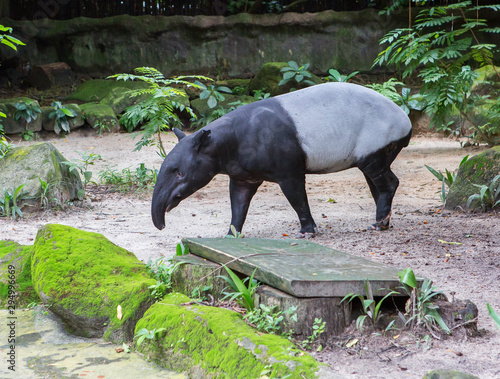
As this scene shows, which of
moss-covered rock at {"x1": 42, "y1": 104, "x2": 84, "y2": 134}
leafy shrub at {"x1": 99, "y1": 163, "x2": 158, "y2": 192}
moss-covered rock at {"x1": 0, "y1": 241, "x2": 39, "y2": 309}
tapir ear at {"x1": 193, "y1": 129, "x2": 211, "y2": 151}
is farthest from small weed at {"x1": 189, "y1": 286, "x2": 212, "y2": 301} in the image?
moss-covered rock at {"x1": 42, "y1": 104, "x2": 84, "y2": 134}

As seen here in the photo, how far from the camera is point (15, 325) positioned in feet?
11.7

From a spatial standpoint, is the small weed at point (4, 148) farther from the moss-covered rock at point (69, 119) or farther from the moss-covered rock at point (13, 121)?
the moss-covered rock at point (69, 119)

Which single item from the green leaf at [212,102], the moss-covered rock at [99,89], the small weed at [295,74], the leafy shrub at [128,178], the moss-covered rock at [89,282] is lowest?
the leafy shrub at [128,178]

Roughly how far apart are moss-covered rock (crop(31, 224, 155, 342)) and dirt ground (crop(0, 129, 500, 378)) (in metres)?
0.54

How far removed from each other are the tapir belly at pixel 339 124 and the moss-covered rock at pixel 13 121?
23.1ft

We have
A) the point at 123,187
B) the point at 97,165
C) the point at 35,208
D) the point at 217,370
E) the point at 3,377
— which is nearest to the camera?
the point at 217,370

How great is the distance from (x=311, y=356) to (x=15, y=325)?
2.11m

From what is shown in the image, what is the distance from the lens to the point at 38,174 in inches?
264

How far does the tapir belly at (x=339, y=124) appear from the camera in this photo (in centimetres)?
507

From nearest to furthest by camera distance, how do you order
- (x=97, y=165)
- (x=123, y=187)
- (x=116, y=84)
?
(x=123, y=187) < (x=97, y=165) < (x=116, y=84)

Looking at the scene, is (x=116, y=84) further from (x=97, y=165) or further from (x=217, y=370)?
(x=217, y=370)

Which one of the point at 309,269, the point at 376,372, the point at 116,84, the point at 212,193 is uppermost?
the point at 116,84

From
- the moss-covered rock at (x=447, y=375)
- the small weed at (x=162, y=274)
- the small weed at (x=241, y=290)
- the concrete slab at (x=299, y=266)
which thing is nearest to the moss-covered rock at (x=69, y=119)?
the small weed at (x=162, y=274)

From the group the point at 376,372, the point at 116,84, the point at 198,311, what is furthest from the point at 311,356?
the point at 116,84
